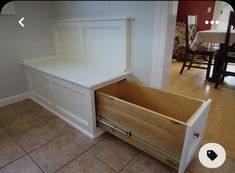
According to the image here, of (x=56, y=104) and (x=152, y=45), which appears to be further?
(x=56, y=104)

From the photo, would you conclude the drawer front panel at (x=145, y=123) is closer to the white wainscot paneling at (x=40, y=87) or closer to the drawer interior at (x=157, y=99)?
the drawer interior at (x=157, y=99)

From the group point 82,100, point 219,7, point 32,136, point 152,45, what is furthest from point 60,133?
point 219,7

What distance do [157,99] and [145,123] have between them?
0.30 metres

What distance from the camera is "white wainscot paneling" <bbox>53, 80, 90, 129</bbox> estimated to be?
1.24 meters

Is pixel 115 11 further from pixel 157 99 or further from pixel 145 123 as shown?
pixel 157 99

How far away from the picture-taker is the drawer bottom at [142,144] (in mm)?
921

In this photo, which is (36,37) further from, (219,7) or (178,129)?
(178,129)

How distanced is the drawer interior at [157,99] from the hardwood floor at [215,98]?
1.25 feet

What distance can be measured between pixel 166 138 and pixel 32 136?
42.0 inches

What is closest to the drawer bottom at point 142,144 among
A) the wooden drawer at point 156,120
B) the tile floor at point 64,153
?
the wooden drawer at point 156,120

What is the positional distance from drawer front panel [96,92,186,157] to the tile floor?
21 cm

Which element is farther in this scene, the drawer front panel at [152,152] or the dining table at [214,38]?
the dining table at [214,38]

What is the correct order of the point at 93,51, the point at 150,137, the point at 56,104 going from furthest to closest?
the point at 56,104 → the point at 93,51 → the point at 150,137

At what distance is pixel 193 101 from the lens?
3.39ft
